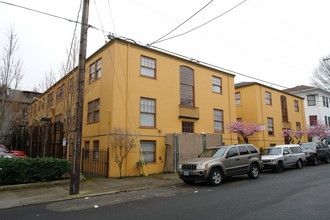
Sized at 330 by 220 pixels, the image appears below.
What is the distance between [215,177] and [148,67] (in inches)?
371

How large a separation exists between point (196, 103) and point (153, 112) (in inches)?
170

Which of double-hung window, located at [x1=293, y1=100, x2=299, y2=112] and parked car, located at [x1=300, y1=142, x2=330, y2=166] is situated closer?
parked car, located at [x1=300, y1=142, x2=330, y2=166]

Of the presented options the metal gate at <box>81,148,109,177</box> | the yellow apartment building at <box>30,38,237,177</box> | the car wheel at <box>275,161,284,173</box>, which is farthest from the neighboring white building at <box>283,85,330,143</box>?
the metal gate at <box>81,148,109,177</box>

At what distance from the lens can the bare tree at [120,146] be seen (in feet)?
47.0

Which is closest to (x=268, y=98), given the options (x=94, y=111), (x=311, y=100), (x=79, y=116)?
(x=311, y=100)

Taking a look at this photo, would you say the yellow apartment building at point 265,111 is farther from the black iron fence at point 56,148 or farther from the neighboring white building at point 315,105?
the black iron fence at point 56,148

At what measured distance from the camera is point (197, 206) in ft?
23.6

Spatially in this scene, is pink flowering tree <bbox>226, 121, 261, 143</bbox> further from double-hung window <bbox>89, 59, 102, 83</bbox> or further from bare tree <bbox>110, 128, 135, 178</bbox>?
double-hung window <bbox>89, 59, 102, 83</bbox>

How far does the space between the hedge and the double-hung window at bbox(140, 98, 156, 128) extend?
577cm

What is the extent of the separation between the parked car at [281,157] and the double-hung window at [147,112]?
7.86 meters

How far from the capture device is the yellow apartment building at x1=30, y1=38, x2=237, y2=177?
50.6ft

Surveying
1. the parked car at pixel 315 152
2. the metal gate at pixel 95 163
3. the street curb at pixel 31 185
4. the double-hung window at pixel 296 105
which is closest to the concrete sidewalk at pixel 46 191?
the street curb at pixel 31 185

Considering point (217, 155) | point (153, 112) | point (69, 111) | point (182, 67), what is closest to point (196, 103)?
point (182, 67)

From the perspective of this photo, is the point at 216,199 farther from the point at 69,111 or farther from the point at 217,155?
the point at 69,111
